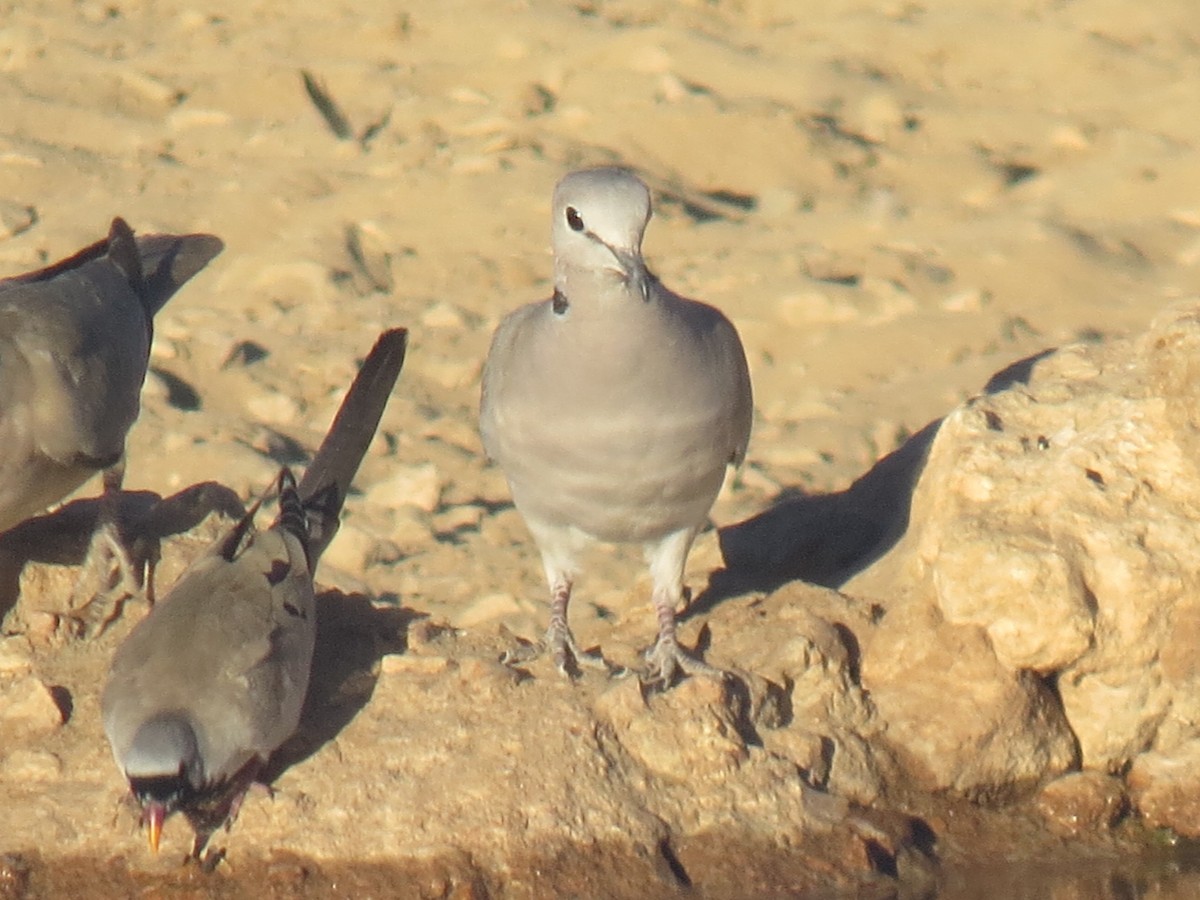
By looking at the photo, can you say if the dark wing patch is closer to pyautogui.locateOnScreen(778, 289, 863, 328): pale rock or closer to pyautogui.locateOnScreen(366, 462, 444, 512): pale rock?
pyautogui.locateOnScreen(366, 462, 444, 512): pale rock

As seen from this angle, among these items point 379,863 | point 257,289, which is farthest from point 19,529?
point 257,289

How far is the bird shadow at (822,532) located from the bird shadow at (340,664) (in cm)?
116

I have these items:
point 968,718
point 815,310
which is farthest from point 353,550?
point 968,718

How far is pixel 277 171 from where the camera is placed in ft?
29.5

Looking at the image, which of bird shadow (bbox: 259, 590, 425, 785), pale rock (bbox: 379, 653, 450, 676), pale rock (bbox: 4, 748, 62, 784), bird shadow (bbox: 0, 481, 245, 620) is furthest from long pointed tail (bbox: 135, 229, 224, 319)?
pale rock (bbox: 4, 748, 62, 784)

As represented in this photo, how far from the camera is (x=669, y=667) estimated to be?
5.06 m

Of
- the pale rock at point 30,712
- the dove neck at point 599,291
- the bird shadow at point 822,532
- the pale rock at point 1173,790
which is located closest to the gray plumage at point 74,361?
the pale rock at point 30,712

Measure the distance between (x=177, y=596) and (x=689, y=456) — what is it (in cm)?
143

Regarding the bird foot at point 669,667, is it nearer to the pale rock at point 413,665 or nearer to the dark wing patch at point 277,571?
the pale rock at point 413,665

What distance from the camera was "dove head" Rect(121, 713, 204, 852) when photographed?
429 centimetres

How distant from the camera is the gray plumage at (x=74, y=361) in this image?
219 inches

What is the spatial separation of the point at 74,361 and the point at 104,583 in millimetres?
899

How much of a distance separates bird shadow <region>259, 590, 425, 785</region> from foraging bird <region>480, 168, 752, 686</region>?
431 mm

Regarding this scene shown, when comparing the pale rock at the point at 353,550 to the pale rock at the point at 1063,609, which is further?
the pale rock at the point at 353,550
